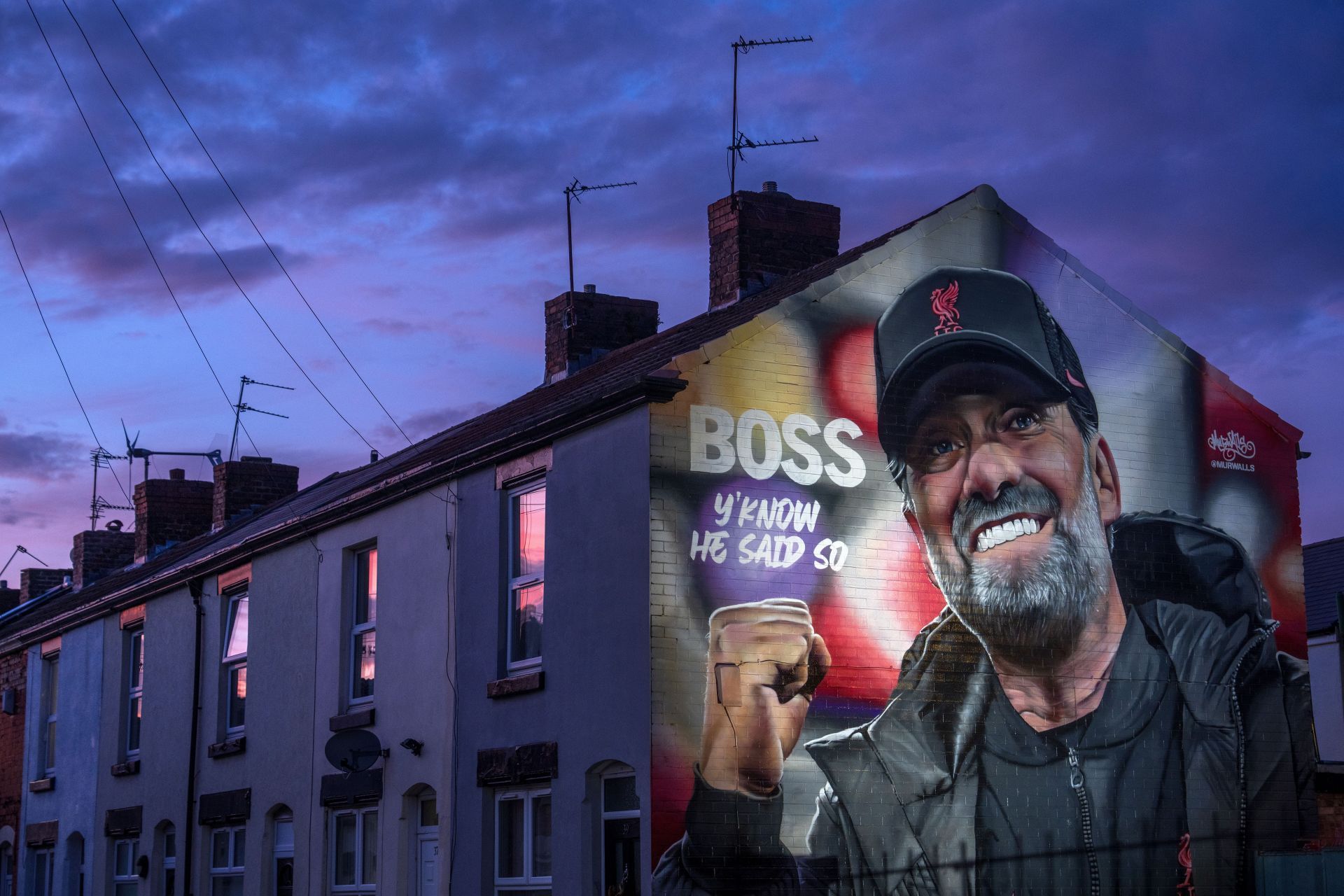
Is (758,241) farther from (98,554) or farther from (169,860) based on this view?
(98,554)

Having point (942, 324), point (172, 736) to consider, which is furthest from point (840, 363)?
point (172, 736)

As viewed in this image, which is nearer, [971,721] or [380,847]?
[971,721]

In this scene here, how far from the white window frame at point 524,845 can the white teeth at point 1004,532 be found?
5132mm

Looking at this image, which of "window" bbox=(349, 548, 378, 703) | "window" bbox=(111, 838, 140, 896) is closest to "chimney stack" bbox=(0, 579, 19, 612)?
"window" bbox=(111, 838, 140, 896)

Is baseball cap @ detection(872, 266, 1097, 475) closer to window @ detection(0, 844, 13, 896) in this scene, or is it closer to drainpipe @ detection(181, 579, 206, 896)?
drainpipe @ detection(181, 579, 206, 896)

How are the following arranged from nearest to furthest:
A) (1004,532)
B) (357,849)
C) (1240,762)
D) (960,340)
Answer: (1004,532), (960,340), (1240,762), (357,849)

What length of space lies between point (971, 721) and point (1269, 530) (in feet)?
16.9

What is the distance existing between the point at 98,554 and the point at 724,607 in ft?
82.2

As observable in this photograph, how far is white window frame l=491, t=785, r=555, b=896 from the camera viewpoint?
55.4 ft

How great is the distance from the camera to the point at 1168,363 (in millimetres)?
19656

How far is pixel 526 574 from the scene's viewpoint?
1780cm

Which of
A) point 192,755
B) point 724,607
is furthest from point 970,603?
point 192,755

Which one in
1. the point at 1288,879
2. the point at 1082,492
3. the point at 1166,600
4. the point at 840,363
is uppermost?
the point at 840,363

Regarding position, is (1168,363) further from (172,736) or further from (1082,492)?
(172,736)
